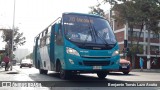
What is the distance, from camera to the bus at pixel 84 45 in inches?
451

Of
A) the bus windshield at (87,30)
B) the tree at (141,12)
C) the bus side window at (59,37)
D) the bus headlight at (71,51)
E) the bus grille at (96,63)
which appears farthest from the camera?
the tree at (141,12)

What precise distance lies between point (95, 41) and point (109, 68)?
1252mm

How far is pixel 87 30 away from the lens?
12.1 metres

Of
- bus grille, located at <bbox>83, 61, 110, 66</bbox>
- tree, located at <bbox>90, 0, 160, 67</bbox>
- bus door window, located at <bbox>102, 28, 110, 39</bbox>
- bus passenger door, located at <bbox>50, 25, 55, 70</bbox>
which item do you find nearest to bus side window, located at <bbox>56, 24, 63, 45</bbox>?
bus passenger door, located at <bbox>50, 25, 55, 70</bbox>

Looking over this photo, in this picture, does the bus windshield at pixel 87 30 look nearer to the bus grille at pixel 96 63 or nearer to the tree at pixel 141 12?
the bus grille at pixel 96 63

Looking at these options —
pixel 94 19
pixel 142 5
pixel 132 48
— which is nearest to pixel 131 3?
pixel 142 5

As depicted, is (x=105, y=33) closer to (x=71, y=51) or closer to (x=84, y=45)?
(x=84, y=45)

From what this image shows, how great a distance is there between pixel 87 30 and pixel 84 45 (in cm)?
92

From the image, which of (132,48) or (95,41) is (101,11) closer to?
(132,48)

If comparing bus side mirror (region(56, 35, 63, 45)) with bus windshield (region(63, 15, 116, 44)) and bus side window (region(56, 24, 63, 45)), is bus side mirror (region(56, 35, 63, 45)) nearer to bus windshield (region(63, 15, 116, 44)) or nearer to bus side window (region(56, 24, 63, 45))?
bus side window (region(56, 24, 63, 45))

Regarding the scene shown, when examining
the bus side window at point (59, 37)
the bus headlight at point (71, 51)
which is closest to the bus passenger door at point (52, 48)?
the bus side window at point (59, 37)

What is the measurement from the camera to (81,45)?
1144cm

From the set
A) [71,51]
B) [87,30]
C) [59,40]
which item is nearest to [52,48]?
[59,40]

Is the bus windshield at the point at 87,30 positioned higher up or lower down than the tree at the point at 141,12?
lower down
